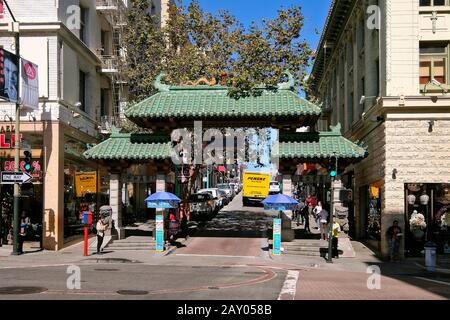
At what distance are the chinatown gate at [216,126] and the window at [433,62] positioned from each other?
14.0 feet

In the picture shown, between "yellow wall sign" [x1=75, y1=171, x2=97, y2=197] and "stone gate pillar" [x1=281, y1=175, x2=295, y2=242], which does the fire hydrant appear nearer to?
"stone gate pillar" [x1=281, y1=175, x2=295, y2=242]

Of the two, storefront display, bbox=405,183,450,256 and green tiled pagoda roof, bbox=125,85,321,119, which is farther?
green tiled pagoda roof, bbox=125,85,321,119

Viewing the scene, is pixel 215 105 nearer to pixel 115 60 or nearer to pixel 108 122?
pixel 115 60

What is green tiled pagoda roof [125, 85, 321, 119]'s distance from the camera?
26344 mm

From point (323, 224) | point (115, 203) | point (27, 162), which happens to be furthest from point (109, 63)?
point (323, 224)

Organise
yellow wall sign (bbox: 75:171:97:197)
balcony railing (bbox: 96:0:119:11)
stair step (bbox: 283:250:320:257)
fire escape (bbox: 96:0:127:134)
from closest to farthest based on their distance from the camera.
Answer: stair step (bbox: 283:250:320:257) < yellow wall sign (bbox: 75:171:97:197) < balcony railing (bbox: 96:0:119:11) < fire escape (bbox: 96:0:127:134)

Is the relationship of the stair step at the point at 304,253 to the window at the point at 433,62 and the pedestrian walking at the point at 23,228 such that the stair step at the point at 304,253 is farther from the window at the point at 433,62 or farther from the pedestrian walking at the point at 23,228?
the pedestrian walking at the point at 23,228

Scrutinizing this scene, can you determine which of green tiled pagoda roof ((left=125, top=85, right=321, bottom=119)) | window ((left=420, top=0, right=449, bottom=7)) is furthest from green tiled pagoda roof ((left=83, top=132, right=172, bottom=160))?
window ((left=420, top=0, right=449, bottom=7))

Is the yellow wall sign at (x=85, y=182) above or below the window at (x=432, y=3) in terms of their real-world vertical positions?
below

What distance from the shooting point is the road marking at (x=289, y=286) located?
14516mm

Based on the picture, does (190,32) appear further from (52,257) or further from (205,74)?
(52,257)

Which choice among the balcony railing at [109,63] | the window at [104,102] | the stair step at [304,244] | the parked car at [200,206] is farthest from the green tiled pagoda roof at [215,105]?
A: the parked car at [200,206]

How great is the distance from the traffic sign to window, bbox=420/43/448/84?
17052 mm
